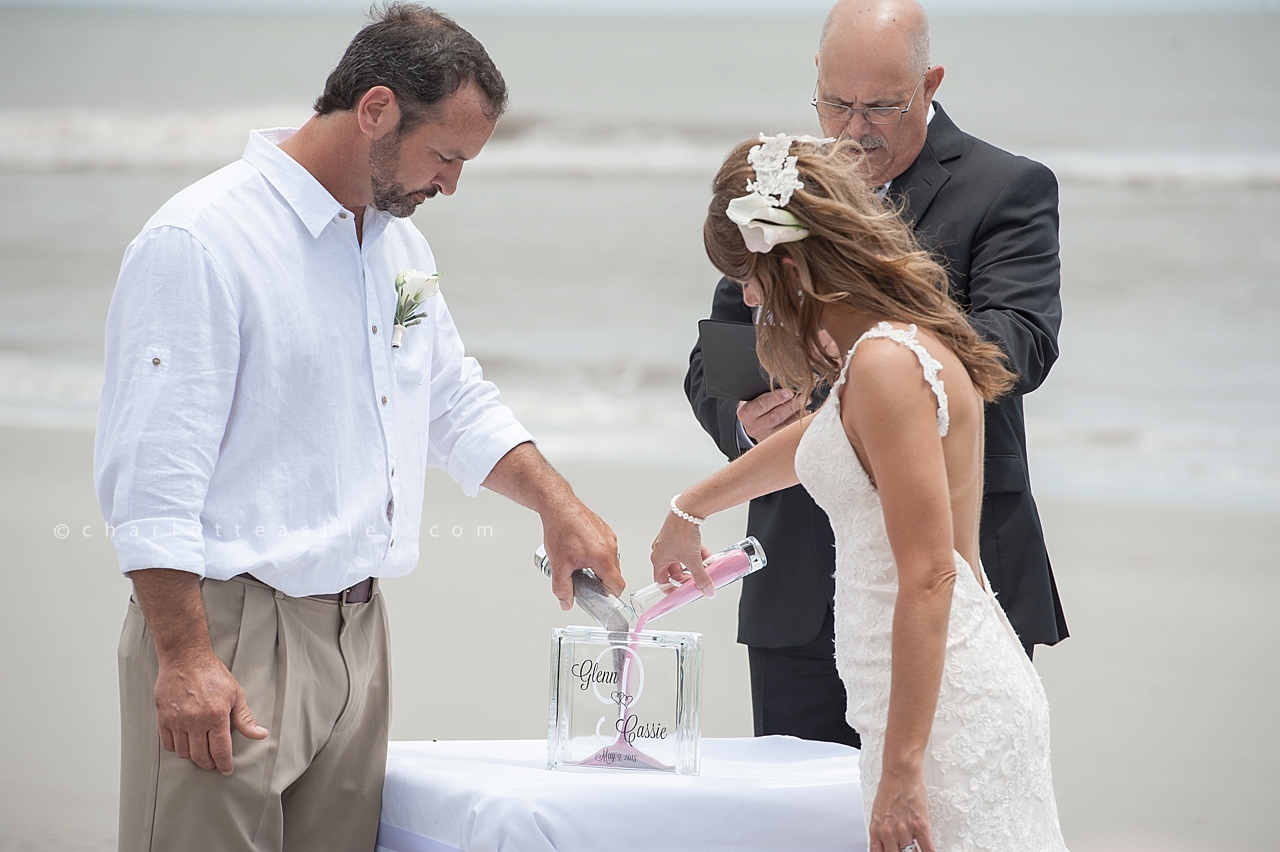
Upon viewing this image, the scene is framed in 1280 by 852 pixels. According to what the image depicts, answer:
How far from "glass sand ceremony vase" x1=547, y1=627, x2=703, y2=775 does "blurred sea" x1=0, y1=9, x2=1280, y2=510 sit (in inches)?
203

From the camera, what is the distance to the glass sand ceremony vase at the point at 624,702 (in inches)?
73.5

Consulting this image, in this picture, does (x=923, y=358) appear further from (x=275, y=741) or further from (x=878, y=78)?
(x=275, y=741)

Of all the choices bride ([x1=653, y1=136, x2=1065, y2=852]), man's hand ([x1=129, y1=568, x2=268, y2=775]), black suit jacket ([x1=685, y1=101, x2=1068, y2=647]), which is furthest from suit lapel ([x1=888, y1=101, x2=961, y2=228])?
man's hand ([x1=129, y1=568, x2=268, y2=775])

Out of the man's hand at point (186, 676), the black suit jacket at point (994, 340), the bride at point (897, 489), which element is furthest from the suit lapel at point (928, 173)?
the man's hand at point (186, 676)

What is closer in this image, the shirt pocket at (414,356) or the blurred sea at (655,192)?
the shirt pocket at (414,356)

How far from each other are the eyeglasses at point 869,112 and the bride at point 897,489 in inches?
22.6

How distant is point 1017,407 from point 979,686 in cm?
74

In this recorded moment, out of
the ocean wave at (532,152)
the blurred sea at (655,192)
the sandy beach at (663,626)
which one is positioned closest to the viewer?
the sandy beach at (663,626)

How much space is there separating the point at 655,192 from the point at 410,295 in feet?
31.5

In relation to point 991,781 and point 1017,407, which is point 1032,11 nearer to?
point 1017,407

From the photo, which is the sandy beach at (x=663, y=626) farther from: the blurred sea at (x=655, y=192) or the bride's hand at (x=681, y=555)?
the bride's hand at (x=681, y=555)

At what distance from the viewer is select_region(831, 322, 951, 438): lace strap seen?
1.53 metres

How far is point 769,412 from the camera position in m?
2.21

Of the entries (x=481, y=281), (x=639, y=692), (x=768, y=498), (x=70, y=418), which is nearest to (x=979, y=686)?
(x=639, y=692)
